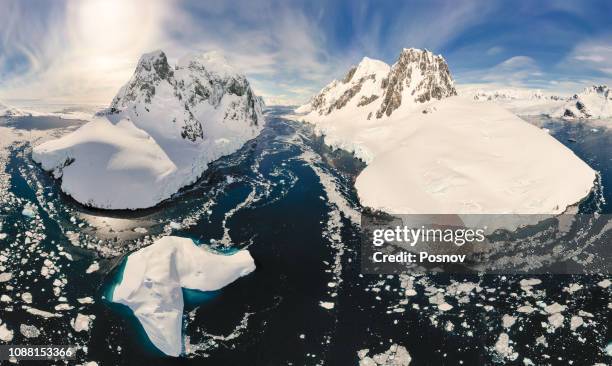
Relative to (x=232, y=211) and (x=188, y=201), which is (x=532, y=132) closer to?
(x=232, y=211)

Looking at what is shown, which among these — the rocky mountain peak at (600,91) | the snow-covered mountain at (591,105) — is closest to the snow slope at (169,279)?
the snow-covered mountain at (591,105)

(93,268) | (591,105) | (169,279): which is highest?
(591,105)

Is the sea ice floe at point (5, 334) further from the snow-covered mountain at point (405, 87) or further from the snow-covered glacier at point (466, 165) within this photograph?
the snow-covered mountain at point (405, 87)

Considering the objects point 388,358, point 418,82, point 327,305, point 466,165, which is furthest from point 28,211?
point 418,82

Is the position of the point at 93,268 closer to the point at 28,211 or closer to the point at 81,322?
the point at 81,322

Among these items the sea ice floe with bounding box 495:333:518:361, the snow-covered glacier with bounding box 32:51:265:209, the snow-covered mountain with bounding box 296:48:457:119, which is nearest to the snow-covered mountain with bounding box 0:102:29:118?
the snow-covered glacier with bounding box 32:51:265:209

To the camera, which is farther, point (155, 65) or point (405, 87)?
point (405, 87)

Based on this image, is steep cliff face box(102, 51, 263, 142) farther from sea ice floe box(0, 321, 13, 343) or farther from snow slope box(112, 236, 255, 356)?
sea ice floe box(0, 321, 13, 343)
